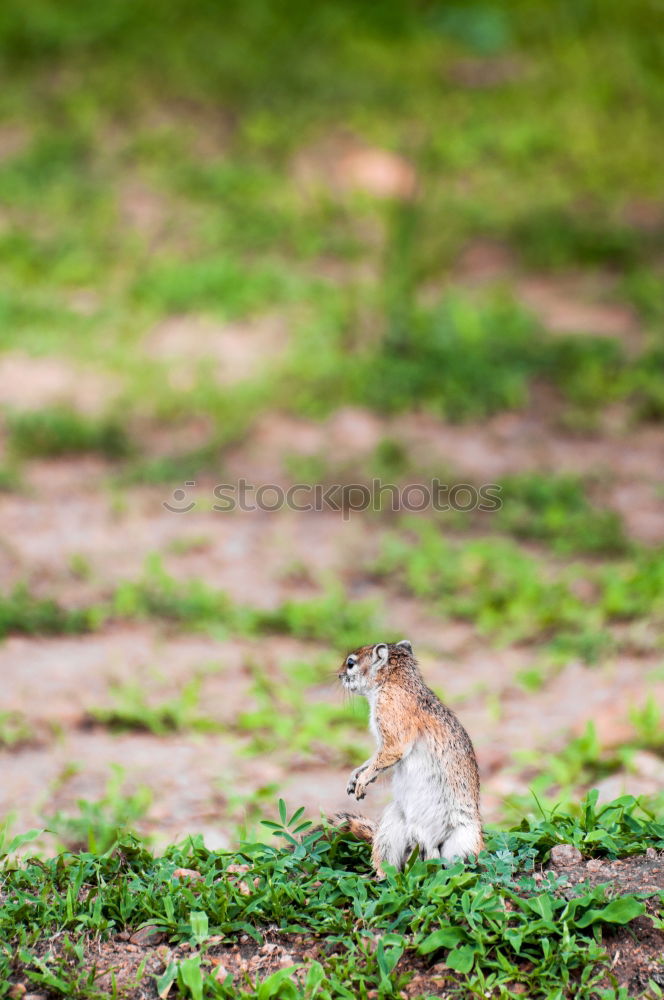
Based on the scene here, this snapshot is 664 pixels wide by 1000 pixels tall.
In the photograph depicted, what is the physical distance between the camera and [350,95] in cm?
1180

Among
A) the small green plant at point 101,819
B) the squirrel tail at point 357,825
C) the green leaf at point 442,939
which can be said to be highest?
the squirrel tail at point 357,825

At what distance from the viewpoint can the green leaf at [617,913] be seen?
9.18 ft

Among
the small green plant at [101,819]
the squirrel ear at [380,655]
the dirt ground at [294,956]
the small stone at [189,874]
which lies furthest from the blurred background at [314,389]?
the squirrel ear at [380,655]

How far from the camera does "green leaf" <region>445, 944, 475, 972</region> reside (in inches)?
108

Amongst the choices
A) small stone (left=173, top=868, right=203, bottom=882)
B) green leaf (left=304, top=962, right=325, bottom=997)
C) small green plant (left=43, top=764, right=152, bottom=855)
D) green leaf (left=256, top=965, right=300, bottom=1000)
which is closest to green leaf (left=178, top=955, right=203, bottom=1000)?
green leaf (left=256, top=965, right=300, bottom=1000)

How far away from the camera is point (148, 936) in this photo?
2939 mm

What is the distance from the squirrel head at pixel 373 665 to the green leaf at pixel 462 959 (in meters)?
0.81

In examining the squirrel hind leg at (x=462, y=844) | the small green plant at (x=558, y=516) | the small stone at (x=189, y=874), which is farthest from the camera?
the small green plant at (x=558, y=516)

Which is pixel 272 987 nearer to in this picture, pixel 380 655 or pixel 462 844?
pixel 462 844

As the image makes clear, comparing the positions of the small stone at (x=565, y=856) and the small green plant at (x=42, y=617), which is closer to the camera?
the small stone at (x=565, y=856)

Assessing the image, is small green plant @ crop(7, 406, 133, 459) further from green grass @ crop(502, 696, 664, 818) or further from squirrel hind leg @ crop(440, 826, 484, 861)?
squirrel hind leg @ crop(440, 826, 484, 861)

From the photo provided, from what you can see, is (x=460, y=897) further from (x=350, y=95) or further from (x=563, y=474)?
(x=350, y=95)

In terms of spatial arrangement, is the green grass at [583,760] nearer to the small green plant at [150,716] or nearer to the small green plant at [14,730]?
the small green plant at [150,716]

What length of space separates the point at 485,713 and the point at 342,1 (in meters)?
11.3
